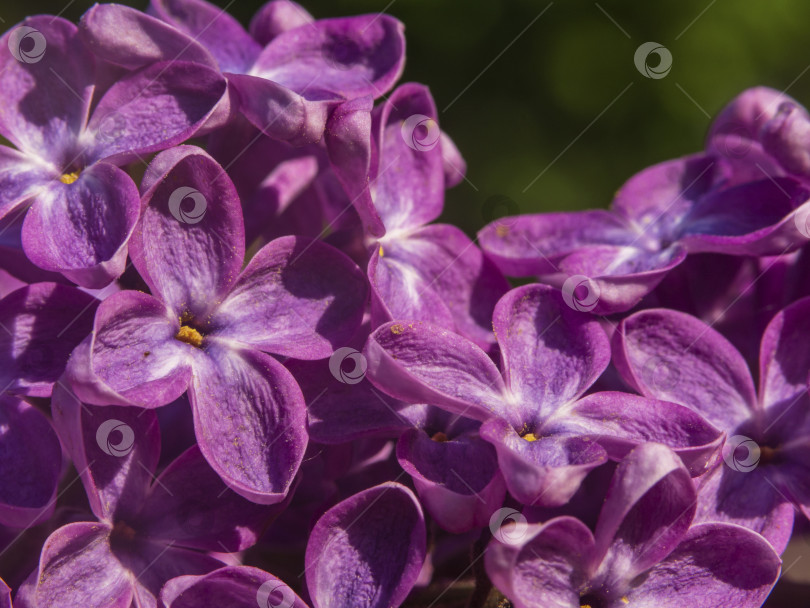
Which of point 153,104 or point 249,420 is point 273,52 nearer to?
point 153,104

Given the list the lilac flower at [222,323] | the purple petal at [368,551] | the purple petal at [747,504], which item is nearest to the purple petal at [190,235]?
the lilac flower at [222,323]

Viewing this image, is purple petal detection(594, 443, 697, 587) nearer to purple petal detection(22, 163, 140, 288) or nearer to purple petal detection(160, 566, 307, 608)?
purple petal detection(160, 566, 307, 608)

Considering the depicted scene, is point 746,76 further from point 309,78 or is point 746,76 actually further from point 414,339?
point 414,339

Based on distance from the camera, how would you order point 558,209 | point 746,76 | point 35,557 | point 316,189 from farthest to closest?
point 558,209 → point 746,76 → point 316,189 → point 35,557

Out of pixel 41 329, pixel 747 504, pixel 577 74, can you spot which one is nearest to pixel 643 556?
pixel 747 504

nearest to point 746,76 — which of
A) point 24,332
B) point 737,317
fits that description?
point 737,317

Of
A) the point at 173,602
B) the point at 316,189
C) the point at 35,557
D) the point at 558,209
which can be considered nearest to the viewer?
the point at 173,602

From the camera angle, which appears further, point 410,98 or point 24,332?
point 410,98
